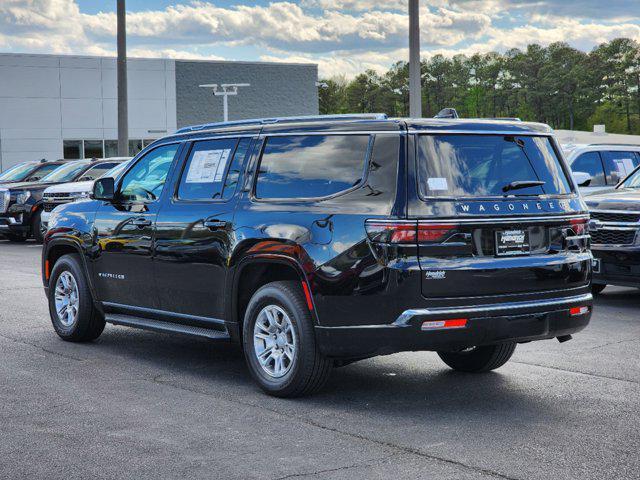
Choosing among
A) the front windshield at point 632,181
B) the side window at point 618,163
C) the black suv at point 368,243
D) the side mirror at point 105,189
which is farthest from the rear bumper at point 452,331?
the side window at point 618,163

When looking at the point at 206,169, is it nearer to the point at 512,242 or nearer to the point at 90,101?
the point at 512,242

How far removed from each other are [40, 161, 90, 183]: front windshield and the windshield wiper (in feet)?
60.9

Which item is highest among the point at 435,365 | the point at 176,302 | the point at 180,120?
the point at 180,120

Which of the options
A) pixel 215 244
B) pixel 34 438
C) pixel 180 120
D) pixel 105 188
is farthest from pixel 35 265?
pixel 180 120

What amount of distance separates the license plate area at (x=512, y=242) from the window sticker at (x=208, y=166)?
7.17 feet

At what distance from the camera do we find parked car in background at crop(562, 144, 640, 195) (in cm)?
1577

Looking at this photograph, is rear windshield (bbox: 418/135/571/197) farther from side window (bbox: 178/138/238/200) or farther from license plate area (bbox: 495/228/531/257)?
side window (bbox: 178/138/238/200)

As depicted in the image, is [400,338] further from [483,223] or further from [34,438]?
[34,438]

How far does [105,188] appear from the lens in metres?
8.65

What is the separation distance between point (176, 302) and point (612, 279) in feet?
18.8

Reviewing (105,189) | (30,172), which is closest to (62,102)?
(30,172)

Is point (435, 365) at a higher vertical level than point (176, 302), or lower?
lower

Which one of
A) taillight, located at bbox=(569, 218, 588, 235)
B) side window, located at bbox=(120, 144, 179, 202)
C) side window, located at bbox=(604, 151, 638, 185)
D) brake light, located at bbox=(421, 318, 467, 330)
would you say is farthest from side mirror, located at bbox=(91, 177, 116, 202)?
side window, located at bbox=(604, 151, 638, 185)

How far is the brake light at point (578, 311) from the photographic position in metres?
6.84
